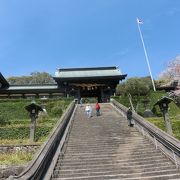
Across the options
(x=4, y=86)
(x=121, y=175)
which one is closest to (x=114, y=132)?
(x=121, y=175)

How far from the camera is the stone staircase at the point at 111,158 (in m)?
11.9

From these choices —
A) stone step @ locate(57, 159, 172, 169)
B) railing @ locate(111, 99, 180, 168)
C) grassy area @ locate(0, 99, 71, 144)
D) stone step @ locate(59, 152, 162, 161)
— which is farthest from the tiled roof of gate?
stone step @ locate(57, 159, 172, 169)

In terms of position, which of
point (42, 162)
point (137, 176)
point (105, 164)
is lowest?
point (137, 176)

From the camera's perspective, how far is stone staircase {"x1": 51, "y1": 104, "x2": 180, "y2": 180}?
469 inches

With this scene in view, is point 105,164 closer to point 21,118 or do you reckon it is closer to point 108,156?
point 108,156

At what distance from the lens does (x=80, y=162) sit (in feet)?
43.9

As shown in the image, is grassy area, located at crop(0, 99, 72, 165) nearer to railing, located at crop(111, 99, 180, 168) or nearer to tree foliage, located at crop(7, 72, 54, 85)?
railing, located at crop(111, 99, 180, 168)

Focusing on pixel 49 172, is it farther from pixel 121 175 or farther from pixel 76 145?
pixel 76 145

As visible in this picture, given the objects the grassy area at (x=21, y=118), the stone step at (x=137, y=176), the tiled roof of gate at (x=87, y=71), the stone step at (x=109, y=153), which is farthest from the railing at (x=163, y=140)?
the tiled roof of gate at (x=87, y=71)

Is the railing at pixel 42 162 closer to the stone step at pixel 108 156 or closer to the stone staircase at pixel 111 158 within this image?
the stone staircase at pixel 111 158

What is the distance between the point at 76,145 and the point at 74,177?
14.7ft

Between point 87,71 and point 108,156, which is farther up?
point 87,71

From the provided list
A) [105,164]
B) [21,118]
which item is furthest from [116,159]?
[21,118]

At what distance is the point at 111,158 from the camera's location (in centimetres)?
1385
